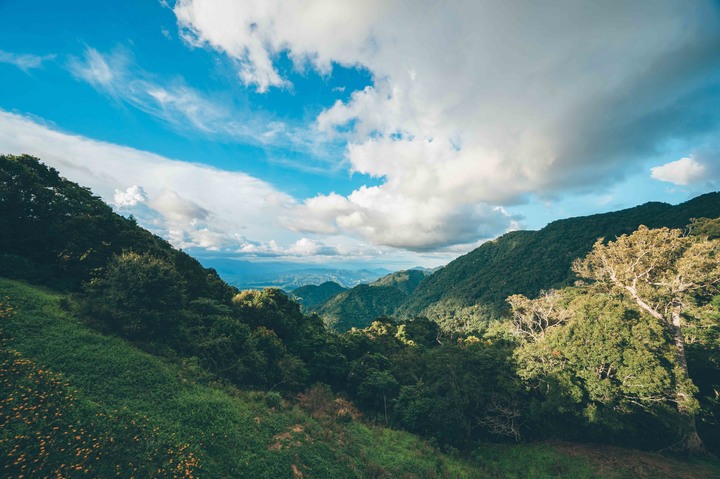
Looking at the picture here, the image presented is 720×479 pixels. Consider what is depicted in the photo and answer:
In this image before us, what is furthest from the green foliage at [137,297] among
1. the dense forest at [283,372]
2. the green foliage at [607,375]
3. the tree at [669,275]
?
the tree at [669,275]

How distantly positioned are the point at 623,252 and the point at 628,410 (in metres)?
12.9

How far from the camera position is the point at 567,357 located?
2145 cm

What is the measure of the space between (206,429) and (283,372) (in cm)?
1153

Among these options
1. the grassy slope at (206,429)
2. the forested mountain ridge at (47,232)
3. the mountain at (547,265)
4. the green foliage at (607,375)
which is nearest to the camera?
the grassy slope at (206,429)

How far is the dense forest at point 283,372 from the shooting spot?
410 inches

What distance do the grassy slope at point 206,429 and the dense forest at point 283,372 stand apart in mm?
101

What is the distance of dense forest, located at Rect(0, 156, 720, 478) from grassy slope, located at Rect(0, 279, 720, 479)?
10 centimetres

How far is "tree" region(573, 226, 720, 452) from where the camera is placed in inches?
738

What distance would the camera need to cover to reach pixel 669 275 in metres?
21.4

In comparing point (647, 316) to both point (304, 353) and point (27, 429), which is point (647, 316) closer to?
point (304, 353)

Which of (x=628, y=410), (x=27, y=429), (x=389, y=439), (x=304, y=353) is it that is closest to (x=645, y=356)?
(x=628, y=410)

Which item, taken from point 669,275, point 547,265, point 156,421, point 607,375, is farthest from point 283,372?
point 547,265

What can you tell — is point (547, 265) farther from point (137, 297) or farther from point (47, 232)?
point (47, 232)

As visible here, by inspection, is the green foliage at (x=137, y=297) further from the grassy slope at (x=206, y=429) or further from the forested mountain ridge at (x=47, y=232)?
the forested mountain ridge at (x=47, y=232)
